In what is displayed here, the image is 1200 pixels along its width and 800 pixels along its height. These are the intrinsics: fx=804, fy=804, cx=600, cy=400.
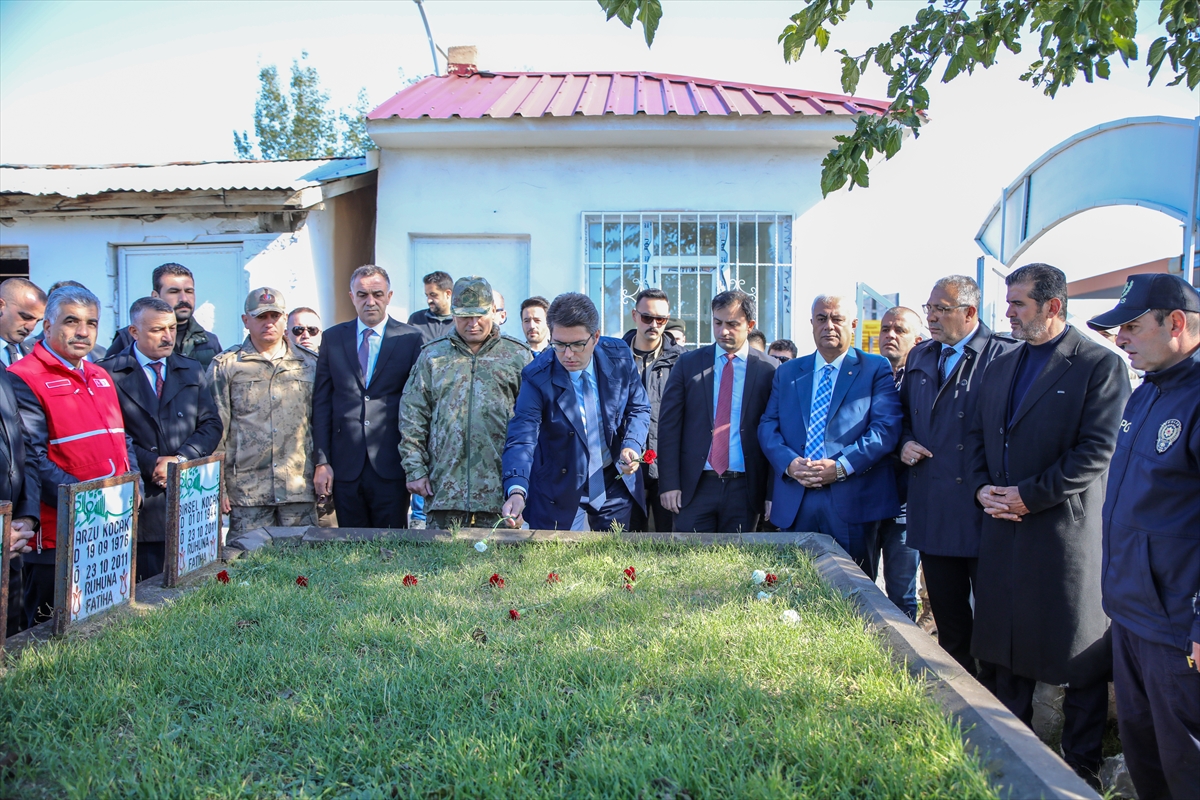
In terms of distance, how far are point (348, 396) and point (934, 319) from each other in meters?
3.37

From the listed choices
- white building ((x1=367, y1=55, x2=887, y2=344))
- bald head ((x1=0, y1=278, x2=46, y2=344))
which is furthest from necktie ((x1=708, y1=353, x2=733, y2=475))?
bald head ((x1=0, y1=278, x2=46, y2=344))

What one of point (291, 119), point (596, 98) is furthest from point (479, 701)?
point (291, 119)

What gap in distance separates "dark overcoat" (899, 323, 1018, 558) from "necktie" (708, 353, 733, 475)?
96 centimetres

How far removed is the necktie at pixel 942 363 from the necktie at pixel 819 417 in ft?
1.83

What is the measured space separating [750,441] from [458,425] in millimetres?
1674

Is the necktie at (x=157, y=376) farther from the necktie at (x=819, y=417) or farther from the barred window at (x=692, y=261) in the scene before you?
the barred window at (x=692, y=261)

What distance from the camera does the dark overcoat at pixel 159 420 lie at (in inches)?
168

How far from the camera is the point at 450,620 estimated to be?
2.89 m

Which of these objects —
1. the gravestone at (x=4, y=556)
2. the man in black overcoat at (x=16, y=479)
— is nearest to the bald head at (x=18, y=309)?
the man in black overcoat at (x=16, y=479)

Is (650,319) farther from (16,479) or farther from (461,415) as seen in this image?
(16,479)

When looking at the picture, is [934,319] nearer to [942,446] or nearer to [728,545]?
[942,446]

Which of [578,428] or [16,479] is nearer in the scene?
[16,479]

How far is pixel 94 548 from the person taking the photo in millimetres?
2914

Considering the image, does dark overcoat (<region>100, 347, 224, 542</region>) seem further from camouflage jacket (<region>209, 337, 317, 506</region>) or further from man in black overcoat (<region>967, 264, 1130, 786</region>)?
man in black overcoat (<region>967, 264, 1130, 786</region>)
